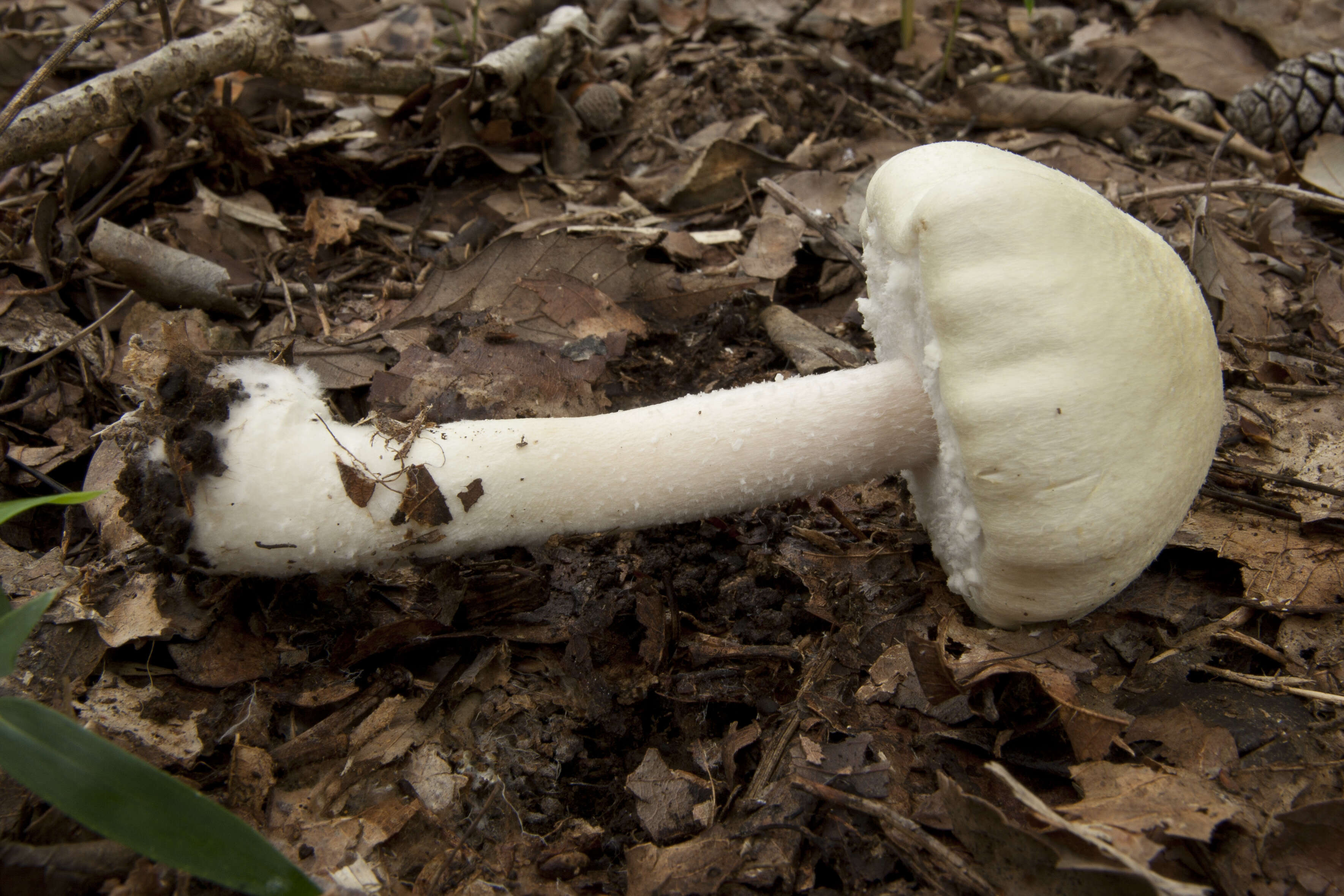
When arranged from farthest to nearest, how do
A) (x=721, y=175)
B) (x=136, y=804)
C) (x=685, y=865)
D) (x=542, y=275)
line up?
(x=721, y=175) < (x=542, y=275) < (x=685, y=865) < (x=136, y=804)

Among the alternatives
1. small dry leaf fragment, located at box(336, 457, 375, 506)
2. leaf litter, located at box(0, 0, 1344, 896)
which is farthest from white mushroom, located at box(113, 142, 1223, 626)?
leaf litter, located at box(0, 0, 1344, 896)

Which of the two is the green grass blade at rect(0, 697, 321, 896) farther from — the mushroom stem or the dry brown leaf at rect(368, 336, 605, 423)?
the dry brown leaf at rect(368, 336, 605, 423)

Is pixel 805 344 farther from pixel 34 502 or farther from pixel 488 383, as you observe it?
pixel 34 502

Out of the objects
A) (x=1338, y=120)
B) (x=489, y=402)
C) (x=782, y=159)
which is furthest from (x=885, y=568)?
(x=1338, y=120)

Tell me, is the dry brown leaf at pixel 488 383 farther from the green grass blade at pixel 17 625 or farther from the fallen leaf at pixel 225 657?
the green grass blade at pixel 17 625

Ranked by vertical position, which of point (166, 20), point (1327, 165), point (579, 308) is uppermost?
point (166, 20)

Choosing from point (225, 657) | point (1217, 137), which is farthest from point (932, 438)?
point (1217, 137)

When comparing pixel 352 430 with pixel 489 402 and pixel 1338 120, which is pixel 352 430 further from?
pixel 1338 120
